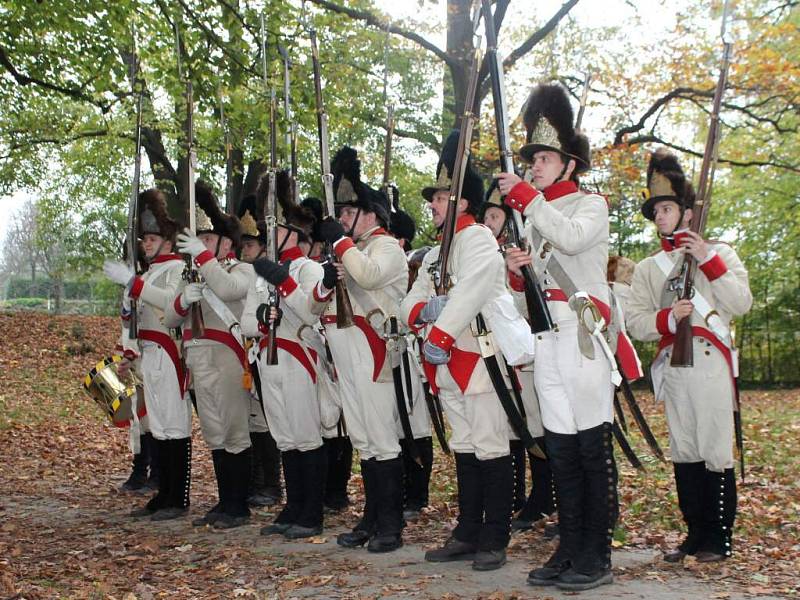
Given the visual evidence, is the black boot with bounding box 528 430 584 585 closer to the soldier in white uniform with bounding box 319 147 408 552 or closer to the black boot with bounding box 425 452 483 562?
the black boot with bounding box 425 452 483 562

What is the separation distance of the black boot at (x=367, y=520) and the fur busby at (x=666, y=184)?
2.58m

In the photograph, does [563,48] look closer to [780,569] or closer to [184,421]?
[184,421]

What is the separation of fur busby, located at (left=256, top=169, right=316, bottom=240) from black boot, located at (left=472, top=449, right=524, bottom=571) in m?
2.90

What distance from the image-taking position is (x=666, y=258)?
650 cm

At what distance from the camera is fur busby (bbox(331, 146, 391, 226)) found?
723cm

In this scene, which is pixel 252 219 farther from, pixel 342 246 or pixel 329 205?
pixel 342 246

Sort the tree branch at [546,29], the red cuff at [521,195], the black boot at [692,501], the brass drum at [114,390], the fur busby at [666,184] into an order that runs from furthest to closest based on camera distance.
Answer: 1. the tree branch at [546,29]
2. the brass drum at [114,390]
3. the fur busby at [666,184]
4. the black boot at [692,501]
5. the red cuff at [521,195]

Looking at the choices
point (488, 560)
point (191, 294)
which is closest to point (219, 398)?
point (191, 294)

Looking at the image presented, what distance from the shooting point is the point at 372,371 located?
6.93 meters

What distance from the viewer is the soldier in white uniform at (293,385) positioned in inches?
295

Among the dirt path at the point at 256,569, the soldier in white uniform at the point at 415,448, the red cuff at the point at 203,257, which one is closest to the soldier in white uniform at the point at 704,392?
the dirt path at the point at 256,569

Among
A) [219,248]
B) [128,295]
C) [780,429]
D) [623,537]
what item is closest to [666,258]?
[623,537]

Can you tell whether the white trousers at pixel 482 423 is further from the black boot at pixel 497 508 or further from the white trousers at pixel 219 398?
the white trousers at pixel 219 398

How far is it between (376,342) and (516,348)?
1303 mm
